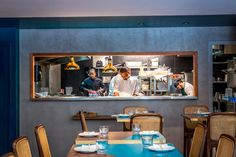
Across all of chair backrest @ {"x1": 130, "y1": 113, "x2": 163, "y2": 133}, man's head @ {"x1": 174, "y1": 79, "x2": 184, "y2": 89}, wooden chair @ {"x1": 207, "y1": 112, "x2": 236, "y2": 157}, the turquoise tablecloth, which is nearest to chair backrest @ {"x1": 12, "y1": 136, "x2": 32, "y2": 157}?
the turquoise tablecloth

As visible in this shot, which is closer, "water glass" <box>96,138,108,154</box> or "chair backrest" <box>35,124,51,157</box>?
"water glass" <box>96,138,108,154</box>

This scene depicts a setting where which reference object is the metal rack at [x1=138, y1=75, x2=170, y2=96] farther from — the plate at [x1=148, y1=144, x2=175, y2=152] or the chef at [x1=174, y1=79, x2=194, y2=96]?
the plate at [x1=148, y1=144, x2=175, y2=152]

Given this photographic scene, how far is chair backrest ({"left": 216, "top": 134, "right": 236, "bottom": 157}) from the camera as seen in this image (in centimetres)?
249

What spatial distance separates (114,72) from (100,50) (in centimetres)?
143

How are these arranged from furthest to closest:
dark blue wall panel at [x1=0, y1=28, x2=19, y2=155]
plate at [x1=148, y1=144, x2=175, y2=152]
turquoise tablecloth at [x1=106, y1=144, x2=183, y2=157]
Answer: dark blue wall panel at [x1=0, y1=28, x2=19, y2=155] < plate at [x1=148, y1=144, x2=175, y2=152] < turquoise tablecloth at [x1=106, y1=144, x2=183, y2=157]

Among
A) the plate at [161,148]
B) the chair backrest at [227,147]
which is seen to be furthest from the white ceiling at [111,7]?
the chair backrest at [227,147]

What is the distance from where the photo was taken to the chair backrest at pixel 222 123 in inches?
197

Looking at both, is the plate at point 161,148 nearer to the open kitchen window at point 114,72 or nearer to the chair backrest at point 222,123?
the chair backrest at point 222,123

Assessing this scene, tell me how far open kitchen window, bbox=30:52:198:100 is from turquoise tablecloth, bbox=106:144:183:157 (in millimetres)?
4188

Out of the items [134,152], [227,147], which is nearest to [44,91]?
[134,152]


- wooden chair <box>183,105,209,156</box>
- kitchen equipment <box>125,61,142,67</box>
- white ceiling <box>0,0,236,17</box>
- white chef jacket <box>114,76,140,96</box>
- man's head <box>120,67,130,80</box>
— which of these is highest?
white ceiling <box>0,0,236,17</box>

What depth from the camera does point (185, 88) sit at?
764cm

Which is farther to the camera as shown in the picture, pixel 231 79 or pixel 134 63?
pixel 134 63

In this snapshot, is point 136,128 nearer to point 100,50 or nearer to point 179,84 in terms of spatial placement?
point 100,50
